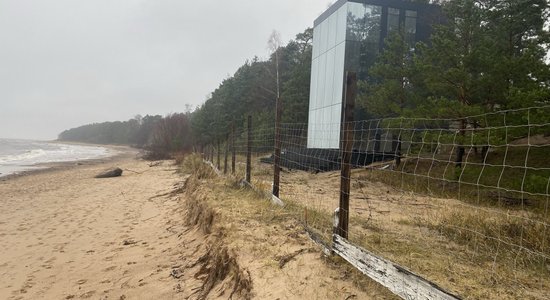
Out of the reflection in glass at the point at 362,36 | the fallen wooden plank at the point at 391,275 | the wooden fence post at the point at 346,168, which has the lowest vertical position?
the fallen wooden plank at the point at 391,275

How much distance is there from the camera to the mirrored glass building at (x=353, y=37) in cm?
2330

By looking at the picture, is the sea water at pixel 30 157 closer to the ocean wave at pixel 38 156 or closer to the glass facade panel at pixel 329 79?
the ocean wave at pixel 38 156

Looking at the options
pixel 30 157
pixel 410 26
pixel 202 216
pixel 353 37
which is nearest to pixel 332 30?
pixel 353 37

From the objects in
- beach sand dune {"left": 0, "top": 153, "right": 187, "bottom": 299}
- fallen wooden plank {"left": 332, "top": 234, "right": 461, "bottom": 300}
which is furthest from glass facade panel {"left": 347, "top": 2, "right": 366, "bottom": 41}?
fallen wooden plank {"left": 332, "top": 234, "right": 461, "bottom": 300}

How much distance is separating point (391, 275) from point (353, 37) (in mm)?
21622

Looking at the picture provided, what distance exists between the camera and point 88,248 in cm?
760

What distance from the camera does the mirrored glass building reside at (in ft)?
76.4

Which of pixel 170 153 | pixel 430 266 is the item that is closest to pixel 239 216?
pixel 430 266

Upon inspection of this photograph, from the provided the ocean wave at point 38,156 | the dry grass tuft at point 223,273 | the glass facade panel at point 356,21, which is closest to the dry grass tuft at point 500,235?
the dry grass tuft at point 223,273

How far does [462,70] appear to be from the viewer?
47.7ft

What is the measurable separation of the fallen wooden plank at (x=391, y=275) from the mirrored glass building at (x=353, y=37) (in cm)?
1873

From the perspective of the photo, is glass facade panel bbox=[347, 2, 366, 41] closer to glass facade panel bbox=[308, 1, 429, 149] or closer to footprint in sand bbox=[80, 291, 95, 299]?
glass facade panel bbox=[308, 1, 429, 149]

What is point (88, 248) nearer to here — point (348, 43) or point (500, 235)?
point (500, 235)

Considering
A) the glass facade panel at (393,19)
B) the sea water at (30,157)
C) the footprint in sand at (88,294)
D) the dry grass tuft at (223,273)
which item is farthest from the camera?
the sea water at (30,157)
